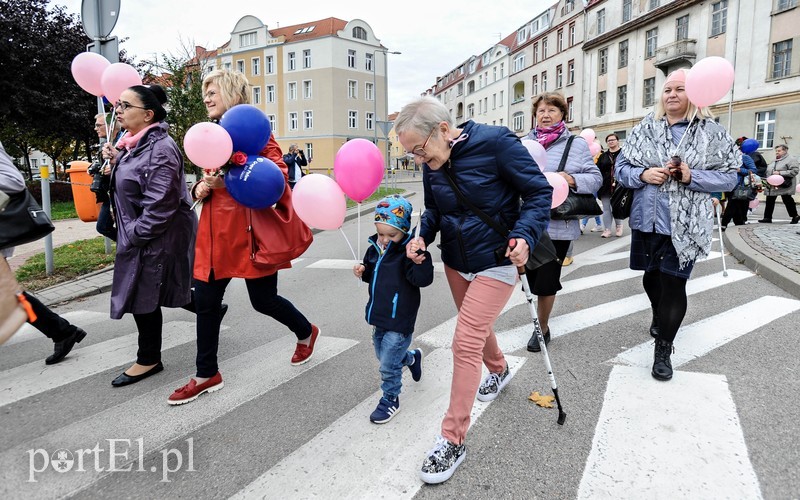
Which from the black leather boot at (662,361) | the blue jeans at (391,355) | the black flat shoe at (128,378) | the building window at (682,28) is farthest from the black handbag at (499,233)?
the building window at (682,28)

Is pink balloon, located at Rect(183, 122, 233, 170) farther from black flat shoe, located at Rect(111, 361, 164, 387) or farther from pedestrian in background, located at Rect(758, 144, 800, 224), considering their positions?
pedestrian in background, located at Rect(758, 144, 800, 224)

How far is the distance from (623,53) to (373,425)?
40.7 metres

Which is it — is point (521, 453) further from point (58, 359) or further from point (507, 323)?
point (58, 359)

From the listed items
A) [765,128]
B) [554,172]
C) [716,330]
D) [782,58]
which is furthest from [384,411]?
[782,58]

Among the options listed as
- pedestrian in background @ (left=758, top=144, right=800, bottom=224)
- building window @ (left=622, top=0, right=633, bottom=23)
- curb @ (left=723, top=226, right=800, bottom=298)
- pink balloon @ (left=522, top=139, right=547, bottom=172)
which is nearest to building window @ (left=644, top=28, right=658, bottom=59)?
building window @ (left=622, top=0, right=633, bottom=23)

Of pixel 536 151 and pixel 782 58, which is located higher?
pixel 782 58

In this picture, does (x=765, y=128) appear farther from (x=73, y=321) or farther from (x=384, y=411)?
(x=73, y=321)

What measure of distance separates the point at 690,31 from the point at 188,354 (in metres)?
35.8

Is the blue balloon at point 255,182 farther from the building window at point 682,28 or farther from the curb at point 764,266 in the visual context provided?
the building window at point 682,28

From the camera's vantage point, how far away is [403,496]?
2.27 meters

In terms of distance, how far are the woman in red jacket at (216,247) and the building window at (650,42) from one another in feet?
123

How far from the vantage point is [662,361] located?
3445 millimetres

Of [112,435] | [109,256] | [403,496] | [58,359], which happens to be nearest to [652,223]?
[403,496]

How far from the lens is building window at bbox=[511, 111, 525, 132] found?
57000mm
